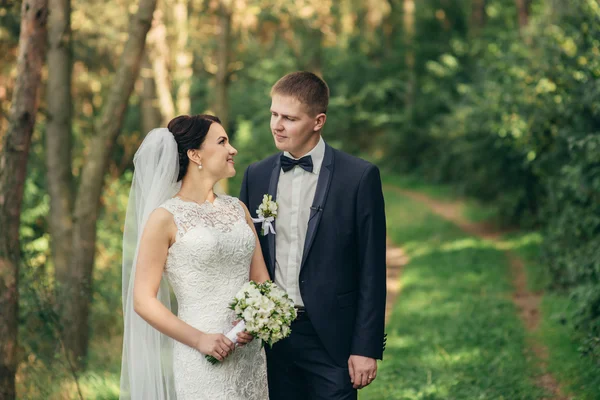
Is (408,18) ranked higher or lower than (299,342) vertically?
higher

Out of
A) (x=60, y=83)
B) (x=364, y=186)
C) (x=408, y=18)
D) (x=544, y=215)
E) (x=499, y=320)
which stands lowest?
(x=499, y=320)

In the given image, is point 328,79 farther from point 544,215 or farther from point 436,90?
point 544,215

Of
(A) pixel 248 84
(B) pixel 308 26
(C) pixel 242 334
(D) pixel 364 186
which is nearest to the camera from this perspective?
(C) pixel 242 334

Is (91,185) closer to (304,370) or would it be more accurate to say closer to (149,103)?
(304,370)

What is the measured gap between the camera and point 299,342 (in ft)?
12.7

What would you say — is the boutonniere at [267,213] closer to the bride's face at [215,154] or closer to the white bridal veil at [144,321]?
the bride's face at [215,154]

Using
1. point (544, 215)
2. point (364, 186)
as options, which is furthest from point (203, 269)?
point (544, 215)

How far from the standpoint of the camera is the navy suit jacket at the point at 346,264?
3.78 metres

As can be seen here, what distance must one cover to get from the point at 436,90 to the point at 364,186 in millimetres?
28525

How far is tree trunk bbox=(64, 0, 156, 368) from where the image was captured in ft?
22.1

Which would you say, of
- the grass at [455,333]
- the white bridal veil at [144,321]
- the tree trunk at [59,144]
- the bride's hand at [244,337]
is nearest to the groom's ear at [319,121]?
the white bridal veil at [144,321]

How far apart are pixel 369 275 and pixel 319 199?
1.45 feet

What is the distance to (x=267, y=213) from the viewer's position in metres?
3.84

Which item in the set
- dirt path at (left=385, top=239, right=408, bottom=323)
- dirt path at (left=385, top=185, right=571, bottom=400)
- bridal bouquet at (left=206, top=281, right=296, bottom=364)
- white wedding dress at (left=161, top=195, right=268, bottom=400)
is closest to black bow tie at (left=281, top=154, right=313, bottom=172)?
white wedding dress at (left=161, top=195, right=268, bottom=400)
